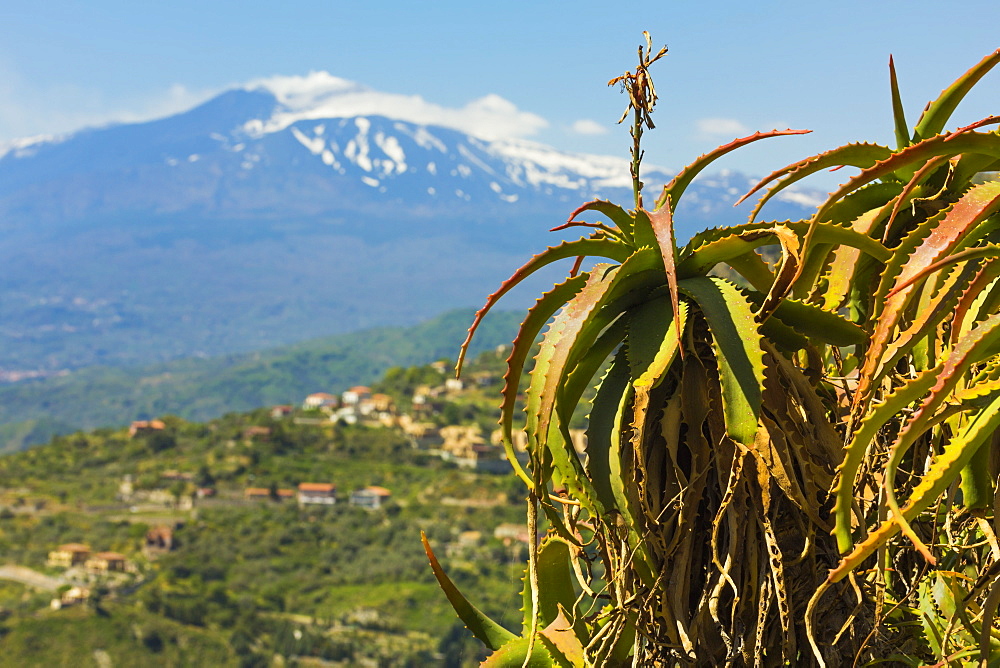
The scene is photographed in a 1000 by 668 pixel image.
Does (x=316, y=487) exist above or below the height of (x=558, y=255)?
below

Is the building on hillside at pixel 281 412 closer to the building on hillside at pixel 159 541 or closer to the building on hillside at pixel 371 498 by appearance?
the building on hillside at pixel 371 498

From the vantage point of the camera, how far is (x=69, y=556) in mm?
96688

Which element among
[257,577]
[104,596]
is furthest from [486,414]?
[104,596]

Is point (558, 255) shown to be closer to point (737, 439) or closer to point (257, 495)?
point (737, 439)

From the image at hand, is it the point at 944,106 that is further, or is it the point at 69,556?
the point at 69,556

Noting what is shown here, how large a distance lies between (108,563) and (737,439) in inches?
4014

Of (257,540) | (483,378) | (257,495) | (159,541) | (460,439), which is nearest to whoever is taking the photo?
(159,541)

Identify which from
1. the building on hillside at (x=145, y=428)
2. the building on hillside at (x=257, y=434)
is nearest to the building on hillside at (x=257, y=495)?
the building on hillside at (x=257, y=434)

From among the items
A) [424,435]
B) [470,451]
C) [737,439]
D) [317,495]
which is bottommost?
[317,495]

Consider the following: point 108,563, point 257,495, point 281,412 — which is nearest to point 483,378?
point 281,412

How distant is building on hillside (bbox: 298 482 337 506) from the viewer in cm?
11250

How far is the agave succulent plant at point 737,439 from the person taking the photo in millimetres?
2098

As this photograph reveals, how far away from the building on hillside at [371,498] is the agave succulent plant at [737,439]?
109777 mm

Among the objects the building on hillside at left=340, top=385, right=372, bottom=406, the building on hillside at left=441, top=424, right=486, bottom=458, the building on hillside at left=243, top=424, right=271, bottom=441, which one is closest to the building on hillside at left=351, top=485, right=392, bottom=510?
the building on hillside at left=441, top=424, right=486, bottom=458
